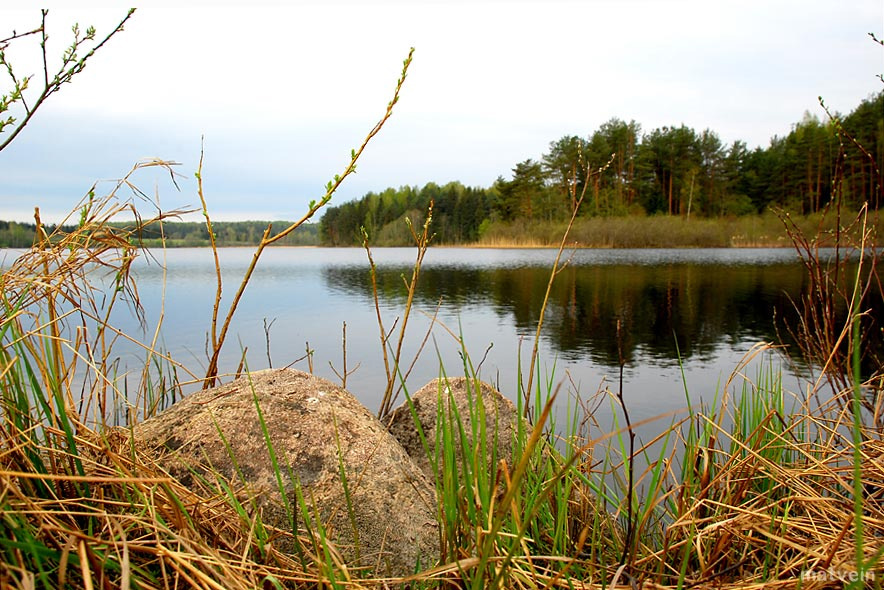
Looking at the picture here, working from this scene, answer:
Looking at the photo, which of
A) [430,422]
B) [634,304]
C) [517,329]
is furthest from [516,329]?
[430,422]

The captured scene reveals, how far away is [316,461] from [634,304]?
1162cm

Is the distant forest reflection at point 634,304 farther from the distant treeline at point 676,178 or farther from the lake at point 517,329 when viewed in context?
the distant treeline at point 676,178

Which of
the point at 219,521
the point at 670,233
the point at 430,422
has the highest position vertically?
the point at 670,233

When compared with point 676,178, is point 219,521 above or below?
below

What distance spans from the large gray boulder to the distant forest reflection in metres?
2.63

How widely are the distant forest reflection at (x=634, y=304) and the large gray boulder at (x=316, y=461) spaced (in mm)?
2626

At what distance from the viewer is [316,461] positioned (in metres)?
1.68

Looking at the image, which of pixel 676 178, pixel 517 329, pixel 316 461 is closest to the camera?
pixel 316 461

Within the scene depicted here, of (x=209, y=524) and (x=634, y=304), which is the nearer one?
(x=209, y=524)

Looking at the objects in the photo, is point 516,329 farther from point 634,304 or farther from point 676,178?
point 676,178

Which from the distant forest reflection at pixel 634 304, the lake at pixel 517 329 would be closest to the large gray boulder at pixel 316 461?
the lake at pixel 517 329

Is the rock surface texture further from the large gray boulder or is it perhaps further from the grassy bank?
the grassy bank

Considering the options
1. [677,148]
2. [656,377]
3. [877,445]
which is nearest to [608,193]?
[677,148]

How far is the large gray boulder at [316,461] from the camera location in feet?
5.12
